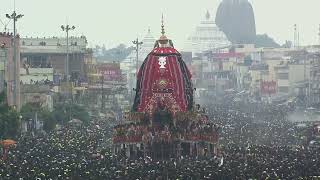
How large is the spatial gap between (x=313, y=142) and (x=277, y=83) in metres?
107

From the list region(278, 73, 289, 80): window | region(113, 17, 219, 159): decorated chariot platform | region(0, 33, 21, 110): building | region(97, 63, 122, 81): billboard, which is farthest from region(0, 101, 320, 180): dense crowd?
region(278, 73, 289, 80): window

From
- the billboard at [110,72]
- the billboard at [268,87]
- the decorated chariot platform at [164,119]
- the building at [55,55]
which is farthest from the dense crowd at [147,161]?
the billboard at [268,87]

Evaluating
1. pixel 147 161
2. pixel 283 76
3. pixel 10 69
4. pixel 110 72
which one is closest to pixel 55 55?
pixel 110 72

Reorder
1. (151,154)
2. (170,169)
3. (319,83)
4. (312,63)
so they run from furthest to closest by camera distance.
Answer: (312,63) → (319,83) → (151,154) → (170,169)

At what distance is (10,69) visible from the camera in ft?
316

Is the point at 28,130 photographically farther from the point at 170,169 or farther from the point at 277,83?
the point at 277,83

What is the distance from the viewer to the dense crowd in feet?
171

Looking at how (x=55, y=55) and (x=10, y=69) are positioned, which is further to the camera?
(x=55, y=55)

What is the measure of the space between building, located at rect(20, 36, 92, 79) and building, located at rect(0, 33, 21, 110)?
30.8 metres

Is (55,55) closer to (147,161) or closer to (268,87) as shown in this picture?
(268,87)

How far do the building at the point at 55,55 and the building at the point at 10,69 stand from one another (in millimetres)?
30833

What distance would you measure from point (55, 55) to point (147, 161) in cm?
7319

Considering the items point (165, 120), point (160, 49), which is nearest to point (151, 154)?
point (165, 120)

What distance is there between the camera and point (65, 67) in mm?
135000
